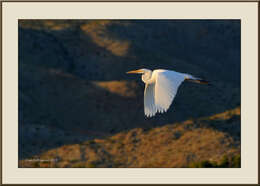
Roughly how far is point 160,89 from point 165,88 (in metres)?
0.09

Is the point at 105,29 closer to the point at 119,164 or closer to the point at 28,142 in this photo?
the point at 28,142

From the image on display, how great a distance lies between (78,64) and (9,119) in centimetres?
1534

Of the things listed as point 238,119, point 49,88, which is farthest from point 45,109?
point 238,119

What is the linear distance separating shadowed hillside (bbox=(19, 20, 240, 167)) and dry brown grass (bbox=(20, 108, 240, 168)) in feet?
0.24

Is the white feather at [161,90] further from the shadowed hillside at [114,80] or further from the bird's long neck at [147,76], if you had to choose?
the shadowed hillside at [114,80]

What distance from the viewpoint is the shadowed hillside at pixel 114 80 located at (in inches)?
882

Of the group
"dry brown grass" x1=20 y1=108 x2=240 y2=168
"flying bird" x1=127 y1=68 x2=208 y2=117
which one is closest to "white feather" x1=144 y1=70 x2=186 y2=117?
"flying bird" x1=127 y1=68 x2=208 y2=117

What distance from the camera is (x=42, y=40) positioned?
29.2 m

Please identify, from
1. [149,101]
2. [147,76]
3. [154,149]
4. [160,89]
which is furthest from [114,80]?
[160,89]

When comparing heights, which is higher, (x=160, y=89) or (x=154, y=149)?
(x=160, y=89)

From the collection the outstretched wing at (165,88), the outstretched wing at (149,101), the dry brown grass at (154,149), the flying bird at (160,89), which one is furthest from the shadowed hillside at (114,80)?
the outstretched wing at (165,88)

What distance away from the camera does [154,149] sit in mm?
21047

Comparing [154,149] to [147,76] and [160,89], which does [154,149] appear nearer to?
[147,76]

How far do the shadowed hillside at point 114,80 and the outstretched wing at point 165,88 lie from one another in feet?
28.4
